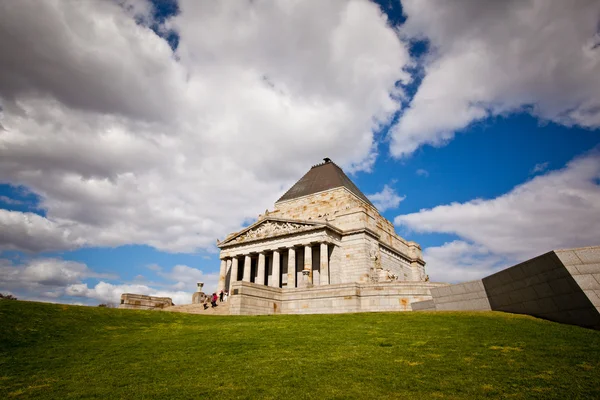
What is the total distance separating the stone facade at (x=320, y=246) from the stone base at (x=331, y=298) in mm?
4833

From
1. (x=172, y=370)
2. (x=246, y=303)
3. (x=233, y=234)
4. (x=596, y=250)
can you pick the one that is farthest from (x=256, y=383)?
(x=233, y=234)

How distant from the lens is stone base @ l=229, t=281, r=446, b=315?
78.4 feet

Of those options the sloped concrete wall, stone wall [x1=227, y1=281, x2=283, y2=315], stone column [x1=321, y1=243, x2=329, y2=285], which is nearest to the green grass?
the sloped concrete wall

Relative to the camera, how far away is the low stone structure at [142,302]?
26.6 metres

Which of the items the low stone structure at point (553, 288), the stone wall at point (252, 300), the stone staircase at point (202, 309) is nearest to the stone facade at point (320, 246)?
the stone wall at point (252, 300)

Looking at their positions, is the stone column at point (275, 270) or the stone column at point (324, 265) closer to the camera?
the stone column at point (324, 265)

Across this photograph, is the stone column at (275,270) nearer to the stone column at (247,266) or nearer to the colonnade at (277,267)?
the colonnade at (277,267)

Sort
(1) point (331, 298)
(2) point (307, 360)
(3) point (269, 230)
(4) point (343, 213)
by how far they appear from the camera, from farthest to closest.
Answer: (3) point (269, 230)
(4) point (343, 213)
(1) point (331, 298)
(2) point (307, 360)

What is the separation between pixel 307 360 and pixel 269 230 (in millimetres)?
34257

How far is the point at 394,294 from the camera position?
24.1 m

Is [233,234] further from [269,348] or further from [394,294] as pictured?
[269,348]

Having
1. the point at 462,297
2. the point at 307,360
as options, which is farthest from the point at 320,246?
the point at 307,360

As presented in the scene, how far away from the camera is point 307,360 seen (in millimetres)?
9320

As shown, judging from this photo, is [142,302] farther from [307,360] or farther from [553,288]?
[553,288]
